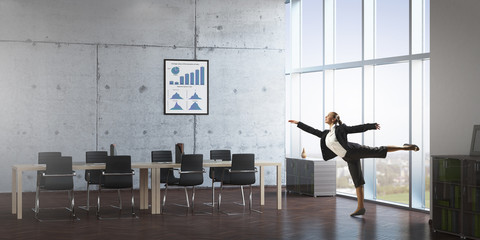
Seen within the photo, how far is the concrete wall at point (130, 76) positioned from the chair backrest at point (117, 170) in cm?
399

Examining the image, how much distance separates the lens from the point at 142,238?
7430 millimetres

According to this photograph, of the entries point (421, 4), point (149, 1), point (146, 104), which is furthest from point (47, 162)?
point (421, 4)

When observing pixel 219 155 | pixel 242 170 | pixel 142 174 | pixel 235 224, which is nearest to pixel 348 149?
pixel 242 170

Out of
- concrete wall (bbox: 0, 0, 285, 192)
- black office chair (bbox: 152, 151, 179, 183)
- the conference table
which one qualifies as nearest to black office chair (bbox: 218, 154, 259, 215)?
the conference table

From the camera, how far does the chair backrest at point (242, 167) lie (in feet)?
32.4

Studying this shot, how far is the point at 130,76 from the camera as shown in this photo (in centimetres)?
1335

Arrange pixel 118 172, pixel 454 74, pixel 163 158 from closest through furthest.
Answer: pixel 454 74 → pixel 118 172 → pixel 163 158

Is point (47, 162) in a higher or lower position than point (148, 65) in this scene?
lower

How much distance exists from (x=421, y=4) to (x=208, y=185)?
6.13 metres

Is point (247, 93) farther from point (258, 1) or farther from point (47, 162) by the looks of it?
point (47, 162)

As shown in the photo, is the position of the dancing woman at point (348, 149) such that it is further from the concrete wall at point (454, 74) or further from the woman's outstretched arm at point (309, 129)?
the concrete wall at point (454, 74)

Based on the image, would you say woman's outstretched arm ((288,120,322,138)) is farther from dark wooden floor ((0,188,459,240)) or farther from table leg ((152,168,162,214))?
table leg ((152,168,162,214))

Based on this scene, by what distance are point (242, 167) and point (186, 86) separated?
13.9ft

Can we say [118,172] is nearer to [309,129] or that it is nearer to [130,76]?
[309,129]
